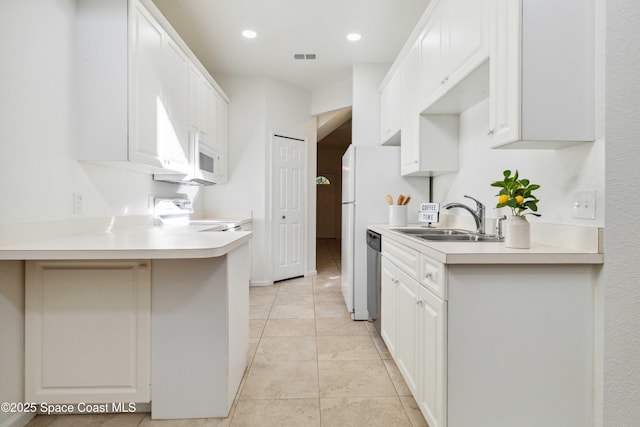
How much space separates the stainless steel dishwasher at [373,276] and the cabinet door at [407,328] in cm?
59

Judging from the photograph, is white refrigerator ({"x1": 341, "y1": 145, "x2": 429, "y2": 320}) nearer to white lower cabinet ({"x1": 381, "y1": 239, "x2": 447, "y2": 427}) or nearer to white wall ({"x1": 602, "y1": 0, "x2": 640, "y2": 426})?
white lower cabinet ({"x1": 381, "y1": 239, "x2": 447, "y2": 427})

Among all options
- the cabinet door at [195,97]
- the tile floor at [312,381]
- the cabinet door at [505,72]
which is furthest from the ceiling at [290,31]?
the tile floor at [312,381]

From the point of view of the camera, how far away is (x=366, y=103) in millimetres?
3904

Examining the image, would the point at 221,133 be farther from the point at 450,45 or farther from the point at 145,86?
the point at 450,45

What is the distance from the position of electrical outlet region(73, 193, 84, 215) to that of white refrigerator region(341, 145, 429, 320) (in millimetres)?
2072

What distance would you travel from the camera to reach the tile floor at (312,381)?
1.65 metres

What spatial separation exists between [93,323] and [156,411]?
522 mm

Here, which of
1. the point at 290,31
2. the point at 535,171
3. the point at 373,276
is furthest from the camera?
the point at 290,31

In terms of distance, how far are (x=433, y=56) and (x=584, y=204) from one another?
137 centimetres

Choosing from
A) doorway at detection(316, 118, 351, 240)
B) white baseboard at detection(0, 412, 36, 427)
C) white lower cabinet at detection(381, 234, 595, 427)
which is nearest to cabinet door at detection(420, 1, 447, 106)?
white lower cabinet at detection(381, 234, 595, 427)

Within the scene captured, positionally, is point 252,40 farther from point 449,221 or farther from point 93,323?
point 93,323

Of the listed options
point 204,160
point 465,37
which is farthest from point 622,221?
point 204,160

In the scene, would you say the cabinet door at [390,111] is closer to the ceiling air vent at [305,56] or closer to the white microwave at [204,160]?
the ceiling air vent at [305,56]

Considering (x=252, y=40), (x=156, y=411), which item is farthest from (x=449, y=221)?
(x=252, y=40)
